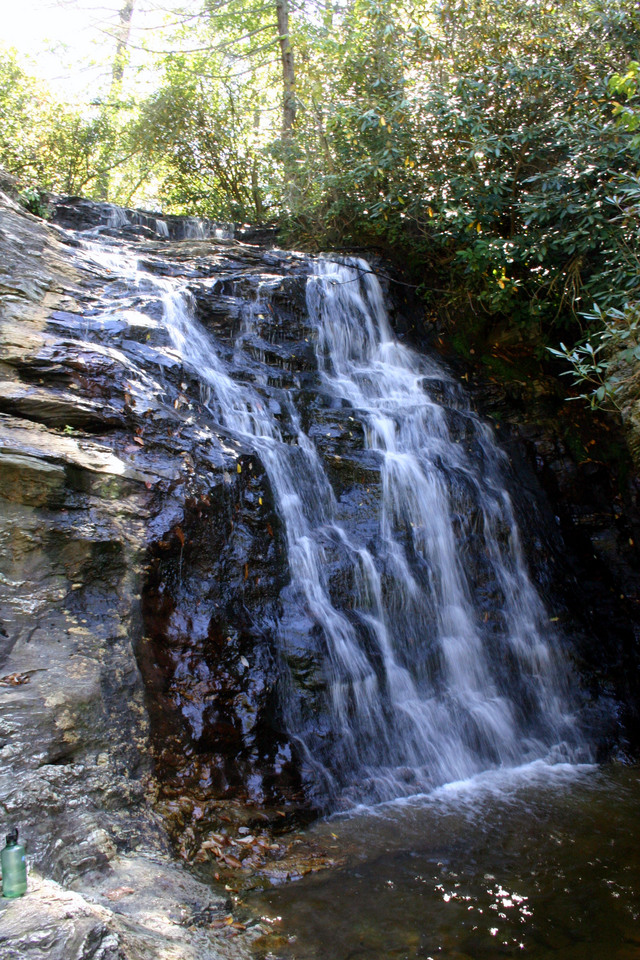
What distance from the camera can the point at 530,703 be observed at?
248 inches

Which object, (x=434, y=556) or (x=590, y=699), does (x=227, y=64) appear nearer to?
(x=434, y=556)

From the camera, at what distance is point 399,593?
6.14 metres

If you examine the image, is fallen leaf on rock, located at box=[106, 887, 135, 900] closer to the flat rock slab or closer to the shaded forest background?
the flat rock slab

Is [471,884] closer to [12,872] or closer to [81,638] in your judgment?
[12,872]

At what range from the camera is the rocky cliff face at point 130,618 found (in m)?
3.11

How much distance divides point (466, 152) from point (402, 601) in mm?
6569

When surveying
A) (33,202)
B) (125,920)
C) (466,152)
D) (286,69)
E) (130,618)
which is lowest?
(125,920)

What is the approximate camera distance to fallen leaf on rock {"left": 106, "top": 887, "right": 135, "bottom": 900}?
9.58ft

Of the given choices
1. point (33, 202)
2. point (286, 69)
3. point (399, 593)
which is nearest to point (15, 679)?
point (399, 593)

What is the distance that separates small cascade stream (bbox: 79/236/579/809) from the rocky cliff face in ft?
0.70

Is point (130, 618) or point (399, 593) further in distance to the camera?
point (399, 593)

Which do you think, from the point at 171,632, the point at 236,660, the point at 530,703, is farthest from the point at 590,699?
the point at 171,632

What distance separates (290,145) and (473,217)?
5447mm

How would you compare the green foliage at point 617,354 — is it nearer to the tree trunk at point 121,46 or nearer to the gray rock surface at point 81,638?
the gray rock surface at point 81,638
